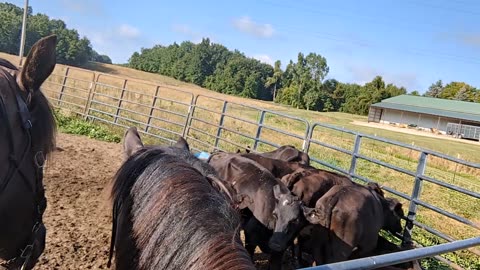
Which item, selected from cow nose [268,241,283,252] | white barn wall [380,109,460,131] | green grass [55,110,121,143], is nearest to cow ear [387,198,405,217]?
cow nose [268,241,283,252]

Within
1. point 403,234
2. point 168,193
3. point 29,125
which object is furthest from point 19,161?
point 403,234

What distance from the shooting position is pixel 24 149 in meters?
1.64

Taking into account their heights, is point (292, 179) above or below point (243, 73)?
below

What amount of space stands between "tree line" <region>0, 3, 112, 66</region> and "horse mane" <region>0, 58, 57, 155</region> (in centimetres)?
4793

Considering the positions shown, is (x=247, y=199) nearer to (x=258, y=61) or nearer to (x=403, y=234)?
(x=403, y=234)

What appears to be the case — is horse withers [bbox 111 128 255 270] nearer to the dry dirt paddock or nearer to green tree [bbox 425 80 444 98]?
the dry dirt paddock

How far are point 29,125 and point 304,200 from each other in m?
3.88

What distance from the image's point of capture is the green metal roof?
164 ft

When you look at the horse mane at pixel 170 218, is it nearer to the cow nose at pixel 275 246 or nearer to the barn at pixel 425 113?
the cow nose at pixel 275 246

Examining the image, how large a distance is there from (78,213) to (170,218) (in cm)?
420

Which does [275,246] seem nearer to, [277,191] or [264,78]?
[277,191]

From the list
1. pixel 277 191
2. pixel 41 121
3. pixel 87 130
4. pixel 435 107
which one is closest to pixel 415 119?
pixel 435 107

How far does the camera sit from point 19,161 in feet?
5.30

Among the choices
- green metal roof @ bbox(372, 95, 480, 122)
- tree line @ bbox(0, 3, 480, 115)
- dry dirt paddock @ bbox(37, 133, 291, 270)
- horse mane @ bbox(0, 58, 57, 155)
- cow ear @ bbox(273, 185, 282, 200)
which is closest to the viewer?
horse mane @ bbox(0, 58, 57, 155)
